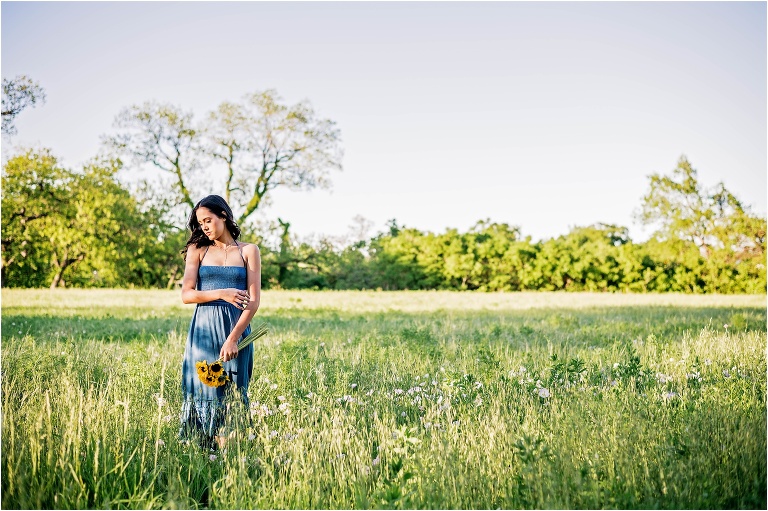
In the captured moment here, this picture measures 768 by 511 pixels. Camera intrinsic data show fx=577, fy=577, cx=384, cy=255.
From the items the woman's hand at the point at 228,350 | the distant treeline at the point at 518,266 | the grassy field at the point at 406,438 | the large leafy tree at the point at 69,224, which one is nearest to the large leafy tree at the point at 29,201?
the large leafy tree at the point at 69,224

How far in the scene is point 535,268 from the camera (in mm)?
39906

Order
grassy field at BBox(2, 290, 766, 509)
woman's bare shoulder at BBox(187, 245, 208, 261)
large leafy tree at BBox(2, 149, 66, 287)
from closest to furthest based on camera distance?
grassy field at BBox(2, 290, 766, 509) → woman's bare shoulder at BBox(187, 245, 208, 261) → large leafy tree at BBox(2, 149, 66, 287)

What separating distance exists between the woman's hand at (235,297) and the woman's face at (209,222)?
1.51 feet

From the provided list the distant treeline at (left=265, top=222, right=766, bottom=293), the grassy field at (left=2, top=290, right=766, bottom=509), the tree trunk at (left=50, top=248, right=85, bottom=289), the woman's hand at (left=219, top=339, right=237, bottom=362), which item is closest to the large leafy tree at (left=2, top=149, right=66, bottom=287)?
the tree trunk at (left=50, top=248, right=85, bottom=289)

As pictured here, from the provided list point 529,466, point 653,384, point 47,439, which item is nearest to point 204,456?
point 47,439

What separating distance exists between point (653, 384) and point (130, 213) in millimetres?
34576

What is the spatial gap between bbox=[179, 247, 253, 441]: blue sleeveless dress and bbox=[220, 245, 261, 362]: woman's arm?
85 millimetres

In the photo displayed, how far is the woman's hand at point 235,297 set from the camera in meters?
4.55

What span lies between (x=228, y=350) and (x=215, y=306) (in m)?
0.41

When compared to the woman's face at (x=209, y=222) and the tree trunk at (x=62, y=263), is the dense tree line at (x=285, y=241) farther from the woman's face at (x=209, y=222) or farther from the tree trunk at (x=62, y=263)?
the woman's face at (x=209, y=222)

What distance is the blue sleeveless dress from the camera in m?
4.52

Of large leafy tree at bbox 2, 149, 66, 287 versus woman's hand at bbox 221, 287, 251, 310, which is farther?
large leafy tree at bbox 2, 149, 66, 287

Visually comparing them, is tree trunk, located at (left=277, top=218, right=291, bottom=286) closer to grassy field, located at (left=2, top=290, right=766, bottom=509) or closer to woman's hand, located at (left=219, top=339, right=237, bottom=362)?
grassy field, located at (left=2, top=290, right=766, bottom=509)

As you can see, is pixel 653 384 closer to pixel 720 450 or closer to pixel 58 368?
pixel 720 450
